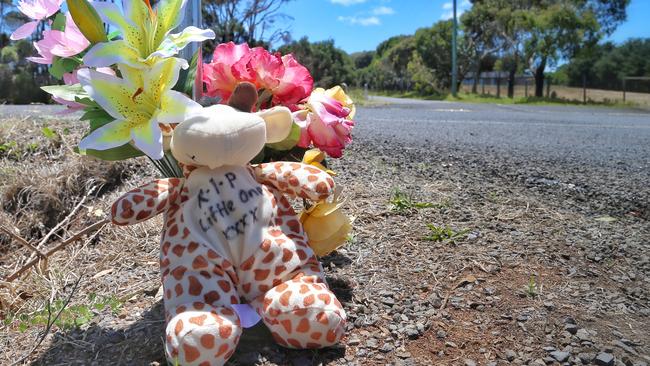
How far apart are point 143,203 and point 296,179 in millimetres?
404

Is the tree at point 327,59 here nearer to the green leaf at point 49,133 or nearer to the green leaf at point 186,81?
the green leaf at point 49,133

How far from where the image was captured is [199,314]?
1.18 metres

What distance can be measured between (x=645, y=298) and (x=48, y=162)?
11.0 feet

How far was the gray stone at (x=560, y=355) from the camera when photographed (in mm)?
1260

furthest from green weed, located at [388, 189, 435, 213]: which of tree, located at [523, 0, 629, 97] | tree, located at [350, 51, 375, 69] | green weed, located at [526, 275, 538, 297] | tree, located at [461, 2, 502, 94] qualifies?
tree, located at [350, 51, 375, 69]

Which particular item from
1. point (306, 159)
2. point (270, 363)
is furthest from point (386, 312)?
point (306, 159)

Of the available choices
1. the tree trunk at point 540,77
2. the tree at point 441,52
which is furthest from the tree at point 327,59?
the tree trunk at point 540,77

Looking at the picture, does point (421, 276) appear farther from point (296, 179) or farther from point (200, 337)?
point (200, 337)

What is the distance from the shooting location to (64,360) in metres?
1.35

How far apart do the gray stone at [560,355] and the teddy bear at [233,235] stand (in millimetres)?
538

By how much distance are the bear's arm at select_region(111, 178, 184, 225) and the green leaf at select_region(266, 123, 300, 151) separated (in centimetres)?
33

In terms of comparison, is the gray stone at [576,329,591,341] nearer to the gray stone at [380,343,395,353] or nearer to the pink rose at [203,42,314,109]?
the gray stone at [380,343,395,353]

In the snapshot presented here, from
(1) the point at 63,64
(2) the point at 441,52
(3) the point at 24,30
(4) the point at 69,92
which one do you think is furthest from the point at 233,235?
(2) the point at 441,52

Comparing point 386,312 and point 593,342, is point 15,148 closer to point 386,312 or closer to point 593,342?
point 386,312
